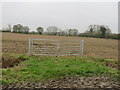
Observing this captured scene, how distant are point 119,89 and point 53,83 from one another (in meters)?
1.83

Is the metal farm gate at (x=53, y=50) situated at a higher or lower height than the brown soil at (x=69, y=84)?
higher

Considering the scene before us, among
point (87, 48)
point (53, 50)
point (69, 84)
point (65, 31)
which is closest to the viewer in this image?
point (69, 84)

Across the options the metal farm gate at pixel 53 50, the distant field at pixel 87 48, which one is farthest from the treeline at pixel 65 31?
the metal farm gate at pixel 53 50

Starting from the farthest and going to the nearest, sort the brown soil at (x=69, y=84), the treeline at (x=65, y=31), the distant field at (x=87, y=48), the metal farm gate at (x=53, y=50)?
the treeline at (x=65, y=31) < the distant field at (x=87, y=48) < the metal farm gate at (x=53, y=50) < the brown soil at (x=69, y=84)

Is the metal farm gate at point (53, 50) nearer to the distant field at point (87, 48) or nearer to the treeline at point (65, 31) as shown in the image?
the distant field at point (87, 48)

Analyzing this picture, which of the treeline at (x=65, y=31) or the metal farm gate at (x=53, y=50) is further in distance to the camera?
the treeline at (x=65, y=31)

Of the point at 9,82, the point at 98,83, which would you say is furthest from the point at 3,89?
the point at 98,83

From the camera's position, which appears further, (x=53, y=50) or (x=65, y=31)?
(x=65, y=31)

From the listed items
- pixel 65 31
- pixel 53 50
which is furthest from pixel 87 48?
pixel 65 31

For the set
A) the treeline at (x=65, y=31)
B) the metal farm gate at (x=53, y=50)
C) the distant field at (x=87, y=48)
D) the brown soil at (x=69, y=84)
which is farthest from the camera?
the treeline at (x=65, y=31)

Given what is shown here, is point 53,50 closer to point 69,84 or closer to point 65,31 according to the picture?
point 69,84

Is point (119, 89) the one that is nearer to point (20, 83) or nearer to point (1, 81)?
point (20, 83)

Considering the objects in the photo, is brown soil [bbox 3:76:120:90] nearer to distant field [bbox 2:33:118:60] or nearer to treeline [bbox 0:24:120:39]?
distant field [bbox 2:33:118:60]

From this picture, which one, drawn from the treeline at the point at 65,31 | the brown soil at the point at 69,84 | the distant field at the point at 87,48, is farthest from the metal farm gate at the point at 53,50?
the treeline at the point at 65,31
